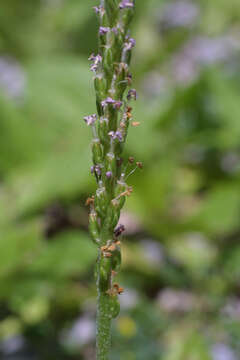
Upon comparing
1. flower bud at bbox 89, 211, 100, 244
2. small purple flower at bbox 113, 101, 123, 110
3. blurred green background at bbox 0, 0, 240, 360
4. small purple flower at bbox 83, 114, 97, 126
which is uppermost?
blurred green background at bbox 0, 0, 240, 360

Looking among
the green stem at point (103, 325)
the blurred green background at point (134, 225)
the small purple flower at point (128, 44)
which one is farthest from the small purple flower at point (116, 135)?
the blurred green background at point (134, 225)

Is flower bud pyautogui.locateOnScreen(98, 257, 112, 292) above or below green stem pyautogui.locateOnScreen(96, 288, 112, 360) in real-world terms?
above

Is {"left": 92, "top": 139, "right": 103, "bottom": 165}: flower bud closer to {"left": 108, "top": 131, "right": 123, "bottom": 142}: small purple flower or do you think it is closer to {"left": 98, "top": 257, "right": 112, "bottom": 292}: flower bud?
{"left": 108, "top": 131, "right": 123, "bottom": 142}: small purple flower

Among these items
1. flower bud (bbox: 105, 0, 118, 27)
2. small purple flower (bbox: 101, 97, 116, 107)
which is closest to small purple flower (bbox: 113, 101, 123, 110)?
small purple flower (bbox: 101, 97, 116, 107)

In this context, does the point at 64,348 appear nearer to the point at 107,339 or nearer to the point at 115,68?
the point at 107,339

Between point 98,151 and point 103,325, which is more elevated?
point 98,151

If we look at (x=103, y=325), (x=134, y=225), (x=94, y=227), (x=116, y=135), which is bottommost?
(x=103, y=325)

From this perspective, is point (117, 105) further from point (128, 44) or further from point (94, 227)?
point (94, 227)

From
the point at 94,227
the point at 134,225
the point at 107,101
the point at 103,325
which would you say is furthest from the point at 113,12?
the point at 134,225

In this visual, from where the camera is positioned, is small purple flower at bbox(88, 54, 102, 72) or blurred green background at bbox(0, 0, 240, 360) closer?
small purple flower at bbox(88, 54, 102, 72)
